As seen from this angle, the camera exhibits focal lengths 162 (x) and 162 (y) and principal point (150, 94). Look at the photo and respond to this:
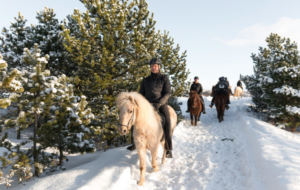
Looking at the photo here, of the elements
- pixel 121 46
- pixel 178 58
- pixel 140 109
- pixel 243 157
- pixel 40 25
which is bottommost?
pixel 243 157

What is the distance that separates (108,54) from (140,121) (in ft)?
12.4

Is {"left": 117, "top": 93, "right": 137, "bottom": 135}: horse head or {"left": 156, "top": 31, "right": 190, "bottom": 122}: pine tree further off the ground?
{"left": 156, "top": 31, "right": 190, "bottom": 122}: pine tree

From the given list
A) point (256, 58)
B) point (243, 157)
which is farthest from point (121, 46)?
point (256, 58)

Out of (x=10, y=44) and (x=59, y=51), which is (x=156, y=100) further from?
(x=10, y=44)

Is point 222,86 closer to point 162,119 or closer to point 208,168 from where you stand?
point 208,168

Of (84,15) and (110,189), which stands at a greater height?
(84,15)

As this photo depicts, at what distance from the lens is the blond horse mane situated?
3217 mm

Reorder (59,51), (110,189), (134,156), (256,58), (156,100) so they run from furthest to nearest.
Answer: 1. (256,58)
2. (59,51)
3. (134,156)
4. (156,100)
5. (110,189)

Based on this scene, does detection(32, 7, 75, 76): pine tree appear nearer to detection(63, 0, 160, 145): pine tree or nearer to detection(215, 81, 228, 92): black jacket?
detection(63, 0, 160, 145): pine tree

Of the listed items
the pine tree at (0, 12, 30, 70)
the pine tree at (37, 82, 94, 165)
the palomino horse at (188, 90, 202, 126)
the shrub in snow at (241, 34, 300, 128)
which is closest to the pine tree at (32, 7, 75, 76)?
the pine tree at (0, 12, 30, 70)

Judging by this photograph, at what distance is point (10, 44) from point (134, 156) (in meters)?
9.59

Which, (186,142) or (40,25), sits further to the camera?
(40,25)

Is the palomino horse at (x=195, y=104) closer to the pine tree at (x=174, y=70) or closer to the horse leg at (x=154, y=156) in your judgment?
the pine tree at (x=174, y=70)

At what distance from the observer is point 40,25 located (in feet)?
27.9
